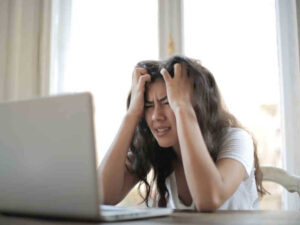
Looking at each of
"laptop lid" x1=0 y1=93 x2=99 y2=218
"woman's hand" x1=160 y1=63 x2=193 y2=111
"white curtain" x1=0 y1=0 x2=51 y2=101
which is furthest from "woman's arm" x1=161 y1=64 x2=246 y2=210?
"white curtain" x1=0 y1=0 x2=51 y2=101

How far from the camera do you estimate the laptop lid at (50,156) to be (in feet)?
2.18

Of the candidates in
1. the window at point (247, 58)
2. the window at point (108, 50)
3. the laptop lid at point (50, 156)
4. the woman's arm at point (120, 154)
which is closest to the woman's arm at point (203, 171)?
the woman's arm at point (120, 154)

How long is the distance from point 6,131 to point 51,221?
18cm

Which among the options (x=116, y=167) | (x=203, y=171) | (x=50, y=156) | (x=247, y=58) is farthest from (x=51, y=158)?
(x=247, y=58)

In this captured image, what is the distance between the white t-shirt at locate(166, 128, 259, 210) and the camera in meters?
1.29

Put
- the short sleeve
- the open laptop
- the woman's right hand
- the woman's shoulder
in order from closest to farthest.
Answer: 1. the open laptop
2. the short sleeve
3. the woman's shoulder
4. the woman's right hand

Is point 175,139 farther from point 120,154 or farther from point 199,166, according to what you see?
point 199,166

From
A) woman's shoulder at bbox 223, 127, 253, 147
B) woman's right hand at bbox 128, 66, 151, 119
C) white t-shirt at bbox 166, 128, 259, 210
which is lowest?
white t-shirt at bbox 166, 128, 259, 210

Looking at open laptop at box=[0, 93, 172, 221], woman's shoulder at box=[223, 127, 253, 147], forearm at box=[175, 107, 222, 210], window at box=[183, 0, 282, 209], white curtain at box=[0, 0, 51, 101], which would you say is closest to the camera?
open laptop at box=[0, 93, 172, 221]

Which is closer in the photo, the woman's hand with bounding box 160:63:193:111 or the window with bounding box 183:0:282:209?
the woman's hand with bounding box 160:63:193:111

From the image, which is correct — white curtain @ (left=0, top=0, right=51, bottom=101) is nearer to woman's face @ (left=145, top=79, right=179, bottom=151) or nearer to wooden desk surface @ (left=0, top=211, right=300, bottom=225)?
woman's face @ (left=145, top=79, right=179, bottom=151)

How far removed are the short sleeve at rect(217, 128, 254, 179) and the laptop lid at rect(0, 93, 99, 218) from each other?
0.69 metres

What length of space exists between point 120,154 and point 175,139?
20 cm

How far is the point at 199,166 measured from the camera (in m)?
1.17
